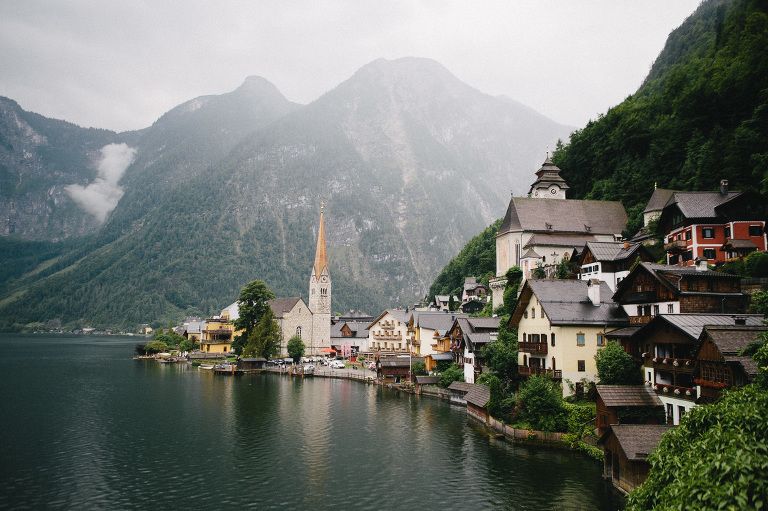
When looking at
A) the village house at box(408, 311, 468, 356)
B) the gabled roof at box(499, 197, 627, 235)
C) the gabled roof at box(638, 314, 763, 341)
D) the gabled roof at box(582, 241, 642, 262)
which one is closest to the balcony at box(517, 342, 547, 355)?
the gabled roof at box(582, 241, 642, 262)

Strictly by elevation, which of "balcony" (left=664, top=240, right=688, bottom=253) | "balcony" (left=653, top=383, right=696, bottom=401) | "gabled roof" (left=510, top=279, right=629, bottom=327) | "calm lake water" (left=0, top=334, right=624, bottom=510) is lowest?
"calm lake water" (left=0, top=334, right=624, bottom=510)

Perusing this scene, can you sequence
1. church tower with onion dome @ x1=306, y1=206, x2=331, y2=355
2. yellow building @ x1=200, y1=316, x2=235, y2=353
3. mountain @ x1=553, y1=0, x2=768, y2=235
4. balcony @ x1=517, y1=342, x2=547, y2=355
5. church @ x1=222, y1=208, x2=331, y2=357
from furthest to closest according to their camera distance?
yellow building @ x1=200, y1=316, x2=235, y2=353 → church tower with onion dome @ x1=306, y1=206, x2=331, y2=355 → church @ x1=222, y1=208, x2=331, y2=357 → mountain @ x1=553, y1=0, x2=768, y2=235 → balcony @ x1=517, y1=342, x2=547, y2=355

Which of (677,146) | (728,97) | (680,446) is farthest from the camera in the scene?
(677,146)

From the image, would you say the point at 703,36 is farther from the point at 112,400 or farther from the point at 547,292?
the point at 112,400

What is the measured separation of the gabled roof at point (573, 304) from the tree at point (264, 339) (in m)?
63.3

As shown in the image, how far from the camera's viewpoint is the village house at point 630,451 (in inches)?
976

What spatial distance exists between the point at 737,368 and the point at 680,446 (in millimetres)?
11918

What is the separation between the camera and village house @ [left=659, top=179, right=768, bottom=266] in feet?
137

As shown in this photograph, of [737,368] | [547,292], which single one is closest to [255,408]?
[547,292]

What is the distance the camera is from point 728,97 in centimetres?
5919

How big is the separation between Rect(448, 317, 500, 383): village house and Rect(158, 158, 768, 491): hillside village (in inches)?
5.1

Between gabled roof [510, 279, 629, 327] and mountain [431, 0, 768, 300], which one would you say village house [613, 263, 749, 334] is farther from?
mountain [431, 0, 768, 300]

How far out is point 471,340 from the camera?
5575cm

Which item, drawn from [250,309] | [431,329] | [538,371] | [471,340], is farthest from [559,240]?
[250,309]
